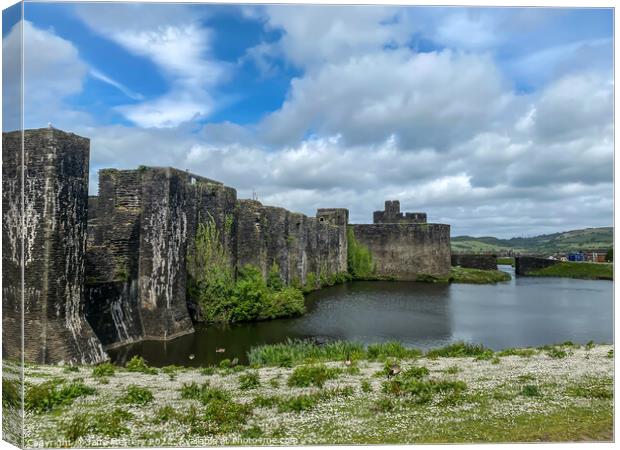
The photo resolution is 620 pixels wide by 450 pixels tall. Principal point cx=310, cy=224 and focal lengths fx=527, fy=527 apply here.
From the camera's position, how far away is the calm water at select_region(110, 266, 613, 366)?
1630cm

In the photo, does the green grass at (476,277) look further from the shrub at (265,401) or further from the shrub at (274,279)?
the shrub at (265,401)

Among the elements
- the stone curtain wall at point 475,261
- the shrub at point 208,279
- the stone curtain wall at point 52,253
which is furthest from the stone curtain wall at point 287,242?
the stone curtain wall at point 475,261

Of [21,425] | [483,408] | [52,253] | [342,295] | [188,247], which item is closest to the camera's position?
[21,425]

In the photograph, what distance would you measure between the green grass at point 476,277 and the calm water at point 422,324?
11590 mm

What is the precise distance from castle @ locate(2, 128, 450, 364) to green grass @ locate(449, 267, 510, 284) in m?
20.6

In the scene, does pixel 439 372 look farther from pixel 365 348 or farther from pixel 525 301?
pixel 525 301

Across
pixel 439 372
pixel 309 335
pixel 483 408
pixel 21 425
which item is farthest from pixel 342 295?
pixel 21 425

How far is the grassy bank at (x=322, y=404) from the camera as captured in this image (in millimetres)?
7047

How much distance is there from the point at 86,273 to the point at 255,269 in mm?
9597

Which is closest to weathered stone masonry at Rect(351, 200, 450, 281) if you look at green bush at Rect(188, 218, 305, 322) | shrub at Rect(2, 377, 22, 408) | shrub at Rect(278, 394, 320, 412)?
green bush at Rect(188, 218, 305, 322)

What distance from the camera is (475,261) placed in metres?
53.2

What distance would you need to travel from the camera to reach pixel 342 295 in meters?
31.9

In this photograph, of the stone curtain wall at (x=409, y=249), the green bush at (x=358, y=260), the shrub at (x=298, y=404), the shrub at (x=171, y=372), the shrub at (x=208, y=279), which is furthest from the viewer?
the green bush at (x=358, y=260)

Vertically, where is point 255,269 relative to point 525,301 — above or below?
above
